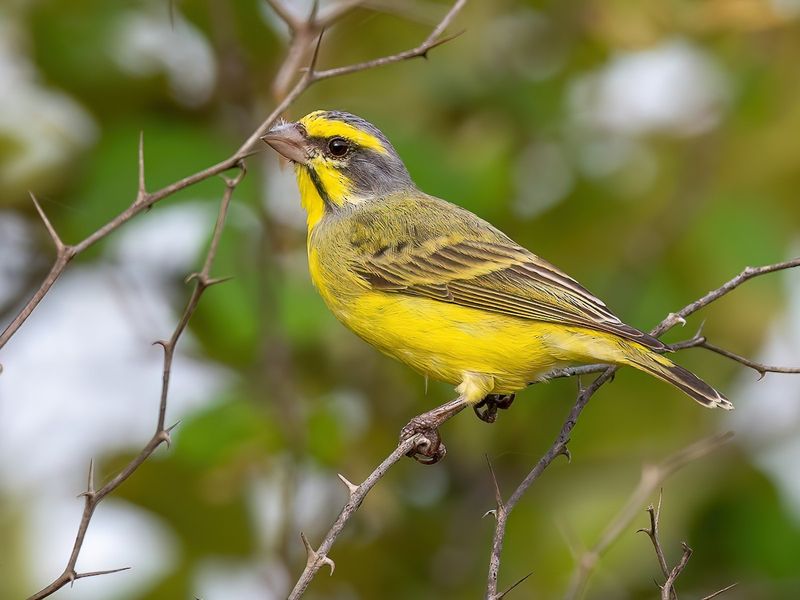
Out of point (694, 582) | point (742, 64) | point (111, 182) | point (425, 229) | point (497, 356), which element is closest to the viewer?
point (497, 356)

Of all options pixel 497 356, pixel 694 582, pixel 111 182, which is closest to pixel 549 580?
pixel 694 582

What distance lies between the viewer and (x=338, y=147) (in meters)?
5.88

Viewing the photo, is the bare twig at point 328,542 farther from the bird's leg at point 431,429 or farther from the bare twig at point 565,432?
the bird's leg at point 431,429

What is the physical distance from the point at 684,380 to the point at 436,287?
1.22m

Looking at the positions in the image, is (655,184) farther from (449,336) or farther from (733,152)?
(449,336)

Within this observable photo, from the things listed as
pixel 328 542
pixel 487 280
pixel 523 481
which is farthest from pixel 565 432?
pixel 487 280

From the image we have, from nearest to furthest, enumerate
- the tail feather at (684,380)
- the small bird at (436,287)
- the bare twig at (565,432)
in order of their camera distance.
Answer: the bare twig at (565,432) < the tail feather at (684,380) < the small bird at (436,287)

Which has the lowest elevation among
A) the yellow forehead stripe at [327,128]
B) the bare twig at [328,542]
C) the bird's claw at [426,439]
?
the bare twig at [328,542]

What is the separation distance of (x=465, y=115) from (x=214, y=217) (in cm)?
198

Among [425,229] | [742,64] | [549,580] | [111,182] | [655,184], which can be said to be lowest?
[549,580]

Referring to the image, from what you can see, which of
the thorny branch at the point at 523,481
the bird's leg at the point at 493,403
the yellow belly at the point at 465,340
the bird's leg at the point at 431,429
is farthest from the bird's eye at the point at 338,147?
the thorny branch at the point at 523,481

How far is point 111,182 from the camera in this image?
620cm

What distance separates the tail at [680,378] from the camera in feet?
14.7

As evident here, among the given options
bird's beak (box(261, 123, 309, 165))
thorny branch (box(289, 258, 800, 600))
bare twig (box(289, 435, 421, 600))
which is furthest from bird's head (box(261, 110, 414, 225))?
bare twig (box(289, 435, 421, 600))
